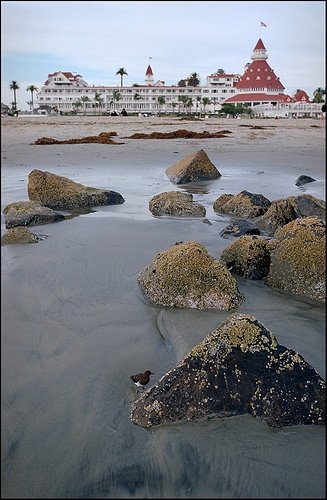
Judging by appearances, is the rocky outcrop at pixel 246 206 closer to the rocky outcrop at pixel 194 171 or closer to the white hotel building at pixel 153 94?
the rocky outcrop at pixel 194 171

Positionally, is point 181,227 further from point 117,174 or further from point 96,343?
point 117,174

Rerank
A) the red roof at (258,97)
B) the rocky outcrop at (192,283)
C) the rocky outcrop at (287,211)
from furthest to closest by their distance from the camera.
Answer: the red roof at (258,97) → the rocky outcrop at (287,211) → the rocky outcrop at (192,283)

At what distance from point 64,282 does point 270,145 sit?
16.8 metres

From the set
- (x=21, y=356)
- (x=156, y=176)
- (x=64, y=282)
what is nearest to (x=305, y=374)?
(x=21, y=356)

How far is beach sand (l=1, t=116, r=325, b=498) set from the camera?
2.38m

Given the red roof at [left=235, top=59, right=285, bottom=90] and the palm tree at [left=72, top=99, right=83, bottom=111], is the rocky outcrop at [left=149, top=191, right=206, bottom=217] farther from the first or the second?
the palm tree at [left=72, top=99, right=83, bottom=111]

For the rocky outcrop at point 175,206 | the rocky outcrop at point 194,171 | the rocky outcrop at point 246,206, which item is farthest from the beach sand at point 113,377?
the rocky outcrop at point 194,171

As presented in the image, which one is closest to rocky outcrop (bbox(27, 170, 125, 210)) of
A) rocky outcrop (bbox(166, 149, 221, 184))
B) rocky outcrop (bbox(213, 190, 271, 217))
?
rocky outcrop (bbox(213, 190, 271, 217))

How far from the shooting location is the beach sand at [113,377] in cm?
238

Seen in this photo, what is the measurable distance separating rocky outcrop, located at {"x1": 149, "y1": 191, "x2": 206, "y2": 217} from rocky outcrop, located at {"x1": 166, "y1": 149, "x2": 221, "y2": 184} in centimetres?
347

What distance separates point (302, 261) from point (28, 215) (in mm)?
4450

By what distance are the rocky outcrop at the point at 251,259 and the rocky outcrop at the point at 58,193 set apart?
4.21 m

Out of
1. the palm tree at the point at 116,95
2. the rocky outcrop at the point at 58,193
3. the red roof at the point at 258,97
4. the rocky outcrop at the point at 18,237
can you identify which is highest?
the palm tree at the point at 116,95

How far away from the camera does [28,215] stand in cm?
744
